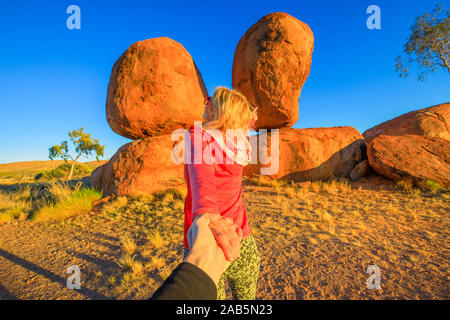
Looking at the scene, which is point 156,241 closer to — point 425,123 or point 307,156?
point 307,156

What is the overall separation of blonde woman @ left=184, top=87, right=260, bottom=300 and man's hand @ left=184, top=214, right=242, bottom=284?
0.05m

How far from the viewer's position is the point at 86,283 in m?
2.87

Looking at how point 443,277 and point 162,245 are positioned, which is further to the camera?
point 162,245

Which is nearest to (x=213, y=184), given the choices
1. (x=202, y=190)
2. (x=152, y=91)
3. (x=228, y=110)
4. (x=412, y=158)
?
Result: (x=202, y=190)

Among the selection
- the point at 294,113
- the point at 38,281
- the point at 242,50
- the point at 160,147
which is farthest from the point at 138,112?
the point at 294,113

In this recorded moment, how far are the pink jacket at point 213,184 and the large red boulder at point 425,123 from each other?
13072 mm

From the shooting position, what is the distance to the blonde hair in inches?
42.9

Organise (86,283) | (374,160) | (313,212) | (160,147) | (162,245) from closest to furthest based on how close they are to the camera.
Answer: (86,283) → (162,245) → (313,212) → (160,147) → (374,160)

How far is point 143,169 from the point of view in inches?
293

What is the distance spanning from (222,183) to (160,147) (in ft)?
23.2

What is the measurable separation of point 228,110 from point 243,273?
0.99 m

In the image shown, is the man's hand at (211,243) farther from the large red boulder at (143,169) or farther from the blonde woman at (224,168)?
the large red boulder at (143,169)

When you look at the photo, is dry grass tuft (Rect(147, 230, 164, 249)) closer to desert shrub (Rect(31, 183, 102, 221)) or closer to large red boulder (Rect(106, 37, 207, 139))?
desert shrub (Rect(31, 183, 102, 221))
